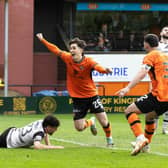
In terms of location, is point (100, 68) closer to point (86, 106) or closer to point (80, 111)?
point (86, 106)

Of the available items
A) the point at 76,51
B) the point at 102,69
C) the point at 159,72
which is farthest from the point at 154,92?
the point at 76,51

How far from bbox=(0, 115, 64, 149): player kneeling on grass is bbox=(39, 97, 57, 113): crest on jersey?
15.7 metres

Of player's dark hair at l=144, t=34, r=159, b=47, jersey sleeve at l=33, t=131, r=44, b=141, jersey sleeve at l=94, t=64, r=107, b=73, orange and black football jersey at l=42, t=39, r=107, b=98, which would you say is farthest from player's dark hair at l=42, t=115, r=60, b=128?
player's dark hair at l=144, t=34, r=159, b=47

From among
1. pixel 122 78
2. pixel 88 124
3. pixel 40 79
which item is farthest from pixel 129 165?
pixel 40 79

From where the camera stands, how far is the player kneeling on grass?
12844 mm

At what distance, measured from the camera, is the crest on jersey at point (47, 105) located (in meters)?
29.2

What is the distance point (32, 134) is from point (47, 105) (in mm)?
16470

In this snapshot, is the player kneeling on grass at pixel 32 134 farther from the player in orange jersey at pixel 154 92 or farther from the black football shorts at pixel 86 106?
the player in orange jersey at pixel 154 92

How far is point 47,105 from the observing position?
2938cm

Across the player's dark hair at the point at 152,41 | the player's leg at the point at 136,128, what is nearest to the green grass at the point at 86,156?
the player's leg at the point at 136,128

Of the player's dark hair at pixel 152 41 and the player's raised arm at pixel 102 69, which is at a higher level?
the player's dark hair at pixel 152 41

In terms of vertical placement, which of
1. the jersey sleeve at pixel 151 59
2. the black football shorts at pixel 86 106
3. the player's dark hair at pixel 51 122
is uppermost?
the jersey sleeve at pixel 151 59

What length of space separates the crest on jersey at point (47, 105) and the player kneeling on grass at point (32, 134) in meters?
Result: 15.7

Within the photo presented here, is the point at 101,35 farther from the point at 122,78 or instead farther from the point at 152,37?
the point at 152,37
